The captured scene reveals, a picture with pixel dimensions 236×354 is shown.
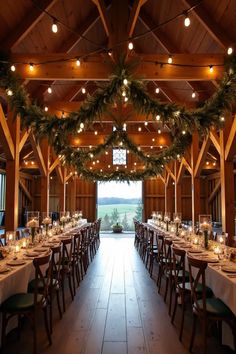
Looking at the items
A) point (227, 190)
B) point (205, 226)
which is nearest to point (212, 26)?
point (227, 190)

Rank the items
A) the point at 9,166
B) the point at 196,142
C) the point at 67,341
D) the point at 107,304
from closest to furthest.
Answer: the point at 67,341
the point at 107,304
the point at 9,166
the point at 196,142

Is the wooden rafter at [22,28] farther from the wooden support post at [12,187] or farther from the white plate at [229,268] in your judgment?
the white plate at [229,268]

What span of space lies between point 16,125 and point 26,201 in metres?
12.3

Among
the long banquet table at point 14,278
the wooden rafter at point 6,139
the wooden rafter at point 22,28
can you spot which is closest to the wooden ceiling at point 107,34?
the wooden rafter at point 22,28

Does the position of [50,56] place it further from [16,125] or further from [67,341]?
[67,341]

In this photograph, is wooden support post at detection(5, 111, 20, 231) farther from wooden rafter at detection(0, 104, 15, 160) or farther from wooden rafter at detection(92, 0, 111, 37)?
wooden rafter at detection(92, 0, 111, 37)

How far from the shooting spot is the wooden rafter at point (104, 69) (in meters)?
5.76

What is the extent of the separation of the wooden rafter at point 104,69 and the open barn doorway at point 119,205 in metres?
12.6

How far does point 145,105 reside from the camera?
4117 mm

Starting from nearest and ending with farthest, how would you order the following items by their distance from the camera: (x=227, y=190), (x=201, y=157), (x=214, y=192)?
(x=227, y=190) → (x=201, y=157) → (x=214, y=192)

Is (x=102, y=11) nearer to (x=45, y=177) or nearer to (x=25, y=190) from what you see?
(x=45, y=177)

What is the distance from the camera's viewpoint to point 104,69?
5.88 m

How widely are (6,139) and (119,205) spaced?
517 inches

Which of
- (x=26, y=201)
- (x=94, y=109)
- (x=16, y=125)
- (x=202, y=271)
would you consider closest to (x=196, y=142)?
(x=16, y=125)
